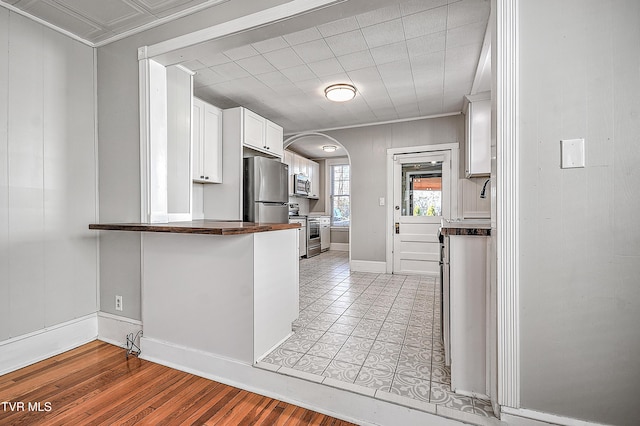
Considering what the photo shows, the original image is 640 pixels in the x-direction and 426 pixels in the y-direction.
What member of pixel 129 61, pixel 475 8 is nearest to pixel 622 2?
pixel 475 8

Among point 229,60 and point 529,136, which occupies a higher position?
point 229,60

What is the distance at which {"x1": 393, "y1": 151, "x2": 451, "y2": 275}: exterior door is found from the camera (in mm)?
4375

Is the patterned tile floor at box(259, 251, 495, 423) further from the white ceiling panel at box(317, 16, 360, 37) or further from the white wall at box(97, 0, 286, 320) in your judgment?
the white ceiling panel at box(317, 16, 360, 37)

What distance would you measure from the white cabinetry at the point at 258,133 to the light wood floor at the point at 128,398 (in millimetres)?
2550

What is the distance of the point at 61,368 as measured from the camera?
1.95 m

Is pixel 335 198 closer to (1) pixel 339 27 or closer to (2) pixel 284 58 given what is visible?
(2) pixel 284 58

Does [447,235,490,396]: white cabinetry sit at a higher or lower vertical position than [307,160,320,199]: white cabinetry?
lower

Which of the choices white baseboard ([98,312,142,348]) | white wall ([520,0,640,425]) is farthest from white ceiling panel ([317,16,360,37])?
white baseboard ([98,312,142,348])

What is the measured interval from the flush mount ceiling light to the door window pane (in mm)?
1678

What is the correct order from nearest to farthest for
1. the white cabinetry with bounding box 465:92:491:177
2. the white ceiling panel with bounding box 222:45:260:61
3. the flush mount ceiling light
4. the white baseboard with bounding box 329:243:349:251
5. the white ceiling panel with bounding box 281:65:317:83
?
1. the white ceiling panel with bounding box 222:45:260:61
2. the white ceiling panel with bounding box 281:65:317:83
3. the flush mount ceiling light
4. the white cabinetry with bounding box 465:92:491:177
5. the white baseboard with bounding box 329:243:349:251

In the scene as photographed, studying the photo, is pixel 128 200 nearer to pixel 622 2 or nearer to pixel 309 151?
pixel 622 2

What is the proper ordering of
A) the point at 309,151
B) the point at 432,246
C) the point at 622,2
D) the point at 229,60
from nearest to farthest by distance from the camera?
the point at 622,2, the point at 229,60, the point at 432,246, the point at 309,151

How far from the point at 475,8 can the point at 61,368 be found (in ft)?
11.9

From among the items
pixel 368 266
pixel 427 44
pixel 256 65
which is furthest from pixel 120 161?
pixel 368 266
